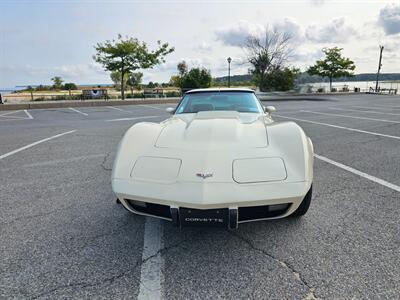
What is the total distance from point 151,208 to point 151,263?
40cm

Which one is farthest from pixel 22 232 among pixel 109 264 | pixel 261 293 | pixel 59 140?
pixel 59 140

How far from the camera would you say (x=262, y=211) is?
198 cm

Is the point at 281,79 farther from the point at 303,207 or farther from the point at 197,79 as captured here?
the point at 303,207

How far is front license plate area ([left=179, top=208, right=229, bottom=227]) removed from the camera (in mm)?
1871

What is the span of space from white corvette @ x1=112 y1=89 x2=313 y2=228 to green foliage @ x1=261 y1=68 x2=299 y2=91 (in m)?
33.6

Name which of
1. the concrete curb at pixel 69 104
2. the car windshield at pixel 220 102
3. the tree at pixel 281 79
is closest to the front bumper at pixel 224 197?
the car windshield at pixel 220 102

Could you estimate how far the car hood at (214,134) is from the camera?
2.24m

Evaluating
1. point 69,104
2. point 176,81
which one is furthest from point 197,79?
point 69,104

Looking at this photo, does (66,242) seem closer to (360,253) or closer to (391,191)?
(360,253)

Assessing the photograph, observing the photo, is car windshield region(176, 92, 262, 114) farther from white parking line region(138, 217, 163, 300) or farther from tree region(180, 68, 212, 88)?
tree region(180, 68, 212, 88)

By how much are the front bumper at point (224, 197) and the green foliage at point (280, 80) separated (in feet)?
112

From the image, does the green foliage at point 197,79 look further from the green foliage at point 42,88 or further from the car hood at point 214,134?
the car hood at point 214,134

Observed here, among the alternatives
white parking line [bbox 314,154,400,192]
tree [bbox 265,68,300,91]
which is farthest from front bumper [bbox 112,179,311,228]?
tree [bbox 265,68,300,91]

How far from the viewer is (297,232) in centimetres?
239
